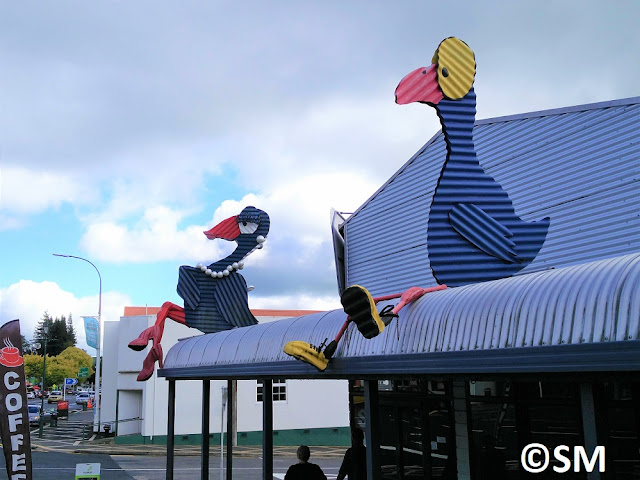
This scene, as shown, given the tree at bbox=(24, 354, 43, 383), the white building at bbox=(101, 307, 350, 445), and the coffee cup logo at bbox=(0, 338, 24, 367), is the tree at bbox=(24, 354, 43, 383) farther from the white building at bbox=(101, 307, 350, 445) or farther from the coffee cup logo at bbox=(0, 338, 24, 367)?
the coffee cup logo at bbox=(0, 338, 24, 367)

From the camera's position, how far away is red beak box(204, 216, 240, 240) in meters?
13.9

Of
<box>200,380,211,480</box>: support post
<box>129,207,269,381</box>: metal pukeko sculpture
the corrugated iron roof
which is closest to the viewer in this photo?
the corrugated iron roof

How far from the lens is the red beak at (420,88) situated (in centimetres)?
727

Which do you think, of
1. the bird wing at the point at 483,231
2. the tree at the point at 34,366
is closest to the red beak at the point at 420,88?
the bird wing at the point at 483,231

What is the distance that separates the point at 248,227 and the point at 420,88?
7.15 m

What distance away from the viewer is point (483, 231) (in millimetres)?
7539

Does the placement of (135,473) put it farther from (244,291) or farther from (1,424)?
(244,291)

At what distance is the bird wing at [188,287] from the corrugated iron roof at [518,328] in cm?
598

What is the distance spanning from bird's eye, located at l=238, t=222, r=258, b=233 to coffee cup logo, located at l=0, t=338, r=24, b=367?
5.35 metres

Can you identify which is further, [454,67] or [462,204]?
[454,67]

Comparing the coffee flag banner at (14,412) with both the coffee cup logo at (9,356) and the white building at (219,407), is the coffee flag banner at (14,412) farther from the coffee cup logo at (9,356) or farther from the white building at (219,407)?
the white building at (219,407)

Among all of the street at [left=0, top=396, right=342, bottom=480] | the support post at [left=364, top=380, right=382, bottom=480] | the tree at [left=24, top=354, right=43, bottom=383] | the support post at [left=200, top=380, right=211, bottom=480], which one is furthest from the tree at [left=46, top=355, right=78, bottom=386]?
the support post at [left=364, top=380, right=382, bottom=480]

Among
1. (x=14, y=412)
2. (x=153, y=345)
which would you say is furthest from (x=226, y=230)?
(x=14, y=412)

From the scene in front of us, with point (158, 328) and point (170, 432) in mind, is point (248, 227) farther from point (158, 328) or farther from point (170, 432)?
point (170, 432)
